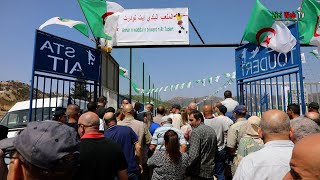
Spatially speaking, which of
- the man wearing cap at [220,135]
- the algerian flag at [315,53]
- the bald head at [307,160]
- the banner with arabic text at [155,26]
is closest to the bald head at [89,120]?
the bald head at [307,160]

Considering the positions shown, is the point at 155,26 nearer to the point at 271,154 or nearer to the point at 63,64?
the point at 63,64

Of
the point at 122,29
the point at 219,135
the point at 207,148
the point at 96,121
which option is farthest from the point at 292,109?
the point at 122,29

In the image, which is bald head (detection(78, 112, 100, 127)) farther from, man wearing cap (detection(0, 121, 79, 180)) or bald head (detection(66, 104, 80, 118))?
man wearing cap (detection(0, 121, 79, 180))

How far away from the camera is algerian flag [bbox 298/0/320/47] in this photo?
689 cm

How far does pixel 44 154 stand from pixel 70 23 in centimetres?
548

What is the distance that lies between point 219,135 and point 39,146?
4396mm

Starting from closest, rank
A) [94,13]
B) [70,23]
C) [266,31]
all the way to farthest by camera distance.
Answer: [70,23], [266,31], [94,13]

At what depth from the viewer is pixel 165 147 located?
3.92m

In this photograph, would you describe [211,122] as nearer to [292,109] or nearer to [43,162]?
[292,109]

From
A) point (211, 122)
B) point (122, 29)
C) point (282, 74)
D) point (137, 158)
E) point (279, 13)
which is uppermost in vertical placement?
point (279, 13)

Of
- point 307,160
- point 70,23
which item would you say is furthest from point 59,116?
point 307,160

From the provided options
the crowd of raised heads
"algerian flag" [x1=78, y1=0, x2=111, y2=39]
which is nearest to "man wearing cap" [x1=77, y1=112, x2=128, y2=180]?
the crowd of raised heads

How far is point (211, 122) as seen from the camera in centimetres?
538

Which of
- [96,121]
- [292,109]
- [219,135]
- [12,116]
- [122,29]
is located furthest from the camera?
[122,29]
